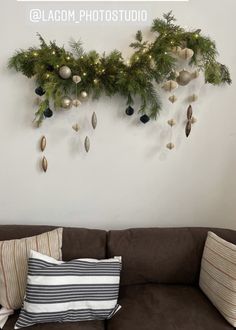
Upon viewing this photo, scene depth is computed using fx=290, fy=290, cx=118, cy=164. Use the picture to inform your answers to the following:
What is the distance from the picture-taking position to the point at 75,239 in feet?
5.58

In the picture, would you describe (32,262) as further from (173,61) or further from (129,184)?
(173,61)

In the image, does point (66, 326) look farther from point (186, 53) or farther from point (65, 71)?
point (186, 53)

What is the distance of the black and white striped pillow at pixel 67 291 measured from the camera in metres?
1.38

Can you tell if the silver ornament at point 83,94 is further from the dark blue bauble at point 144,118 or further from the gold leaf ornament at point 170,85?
the gold leaf ornament at point 170,85

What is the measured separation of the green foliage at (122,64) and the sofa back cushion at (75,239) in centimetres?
72

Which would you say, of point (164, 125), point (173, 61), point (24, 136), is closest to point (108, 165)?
point (164, 125)

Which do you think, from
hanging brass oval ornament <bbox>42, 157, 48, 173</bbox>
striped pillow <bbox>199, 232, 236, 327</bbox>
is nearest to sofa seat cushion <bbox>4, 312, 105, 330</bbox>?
striped pillow <bbox>199, 232, 236, 327</bbox>

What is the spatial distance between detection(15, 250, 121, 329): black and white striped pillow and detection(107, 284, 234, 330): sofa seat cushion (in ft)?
0.29

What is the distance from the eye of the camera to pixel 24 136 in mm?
1902

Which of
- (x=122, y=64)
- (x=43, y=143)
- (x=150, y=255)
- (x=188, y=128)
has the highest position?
(x=122, y=64)

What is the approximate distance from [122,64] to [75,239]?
1.09 metres

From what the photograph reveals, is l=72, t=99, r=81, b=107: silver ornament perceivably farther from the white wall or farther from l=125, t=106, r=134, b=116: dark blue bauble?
l=125, t=106, r=134, b=116: dark blue bauble

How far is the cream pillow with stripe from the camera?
1501 mm

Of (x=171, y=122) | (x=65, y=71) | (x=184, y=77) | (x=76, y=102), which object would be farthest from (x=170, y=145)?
(x=65, y=71)
